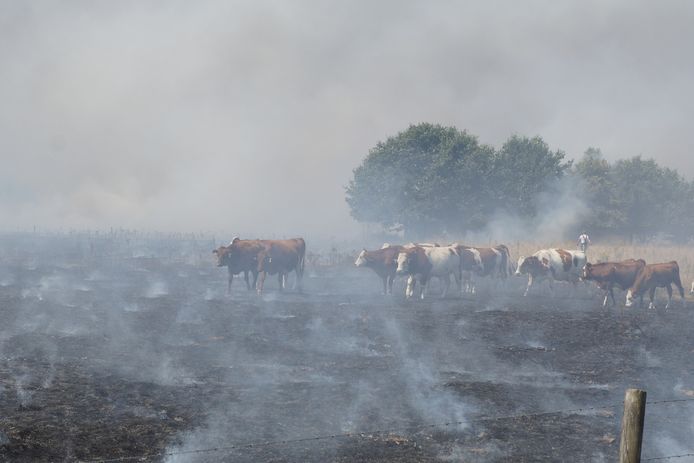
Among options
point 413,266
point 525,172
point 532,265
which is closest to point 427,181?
point 525,172

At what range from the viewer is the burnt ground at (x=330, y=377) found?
12.4 metres

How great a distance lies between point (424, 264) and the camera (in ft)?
115

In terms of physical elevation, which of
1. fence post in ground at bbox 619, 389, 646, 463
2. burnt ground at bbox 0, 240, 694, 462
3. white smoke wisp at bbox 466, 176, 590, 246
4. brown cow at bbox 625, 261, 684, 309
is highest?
white smoke wisp at bbox 466, 176, 590, 246

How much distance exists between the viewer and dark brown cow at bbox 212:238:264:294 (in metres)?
34.8

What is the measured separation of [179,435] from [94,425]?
1654mm

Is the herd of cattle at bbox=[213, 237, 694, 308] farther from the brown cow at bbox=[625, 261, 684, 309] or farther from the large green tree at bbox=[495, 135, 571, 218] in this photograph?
the large green tree at bbox=[495, 135, 571, 218]

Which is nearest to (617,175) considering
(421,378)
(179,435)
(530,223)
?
(530,223)

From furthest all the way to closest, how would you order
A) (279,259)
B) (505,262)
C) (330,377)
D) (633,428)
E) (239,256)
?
(505,262)
(279,259)
(239,256)
(330,377)
(633,428)

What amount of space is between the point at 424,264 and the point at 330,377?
1806 centimetres

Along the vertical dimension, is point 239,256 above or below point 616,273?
above

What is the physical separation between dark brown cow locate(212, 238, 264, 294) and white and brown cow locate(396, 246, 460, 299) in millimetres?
7101

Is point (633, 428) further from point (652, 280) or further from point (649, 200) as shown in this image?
point (649, 200)

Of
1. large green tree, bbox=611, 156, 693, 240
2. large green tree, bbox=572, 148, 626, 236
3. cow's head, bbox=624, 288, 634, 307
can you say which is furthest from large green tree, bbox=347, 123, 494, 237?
cow's head, bbox=624, 288, 634, 307

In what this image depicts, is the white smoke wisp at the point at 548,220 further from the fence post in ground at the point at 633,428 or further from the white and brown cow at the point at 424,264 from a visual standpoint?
the fence post in ground at the point at 633,428
